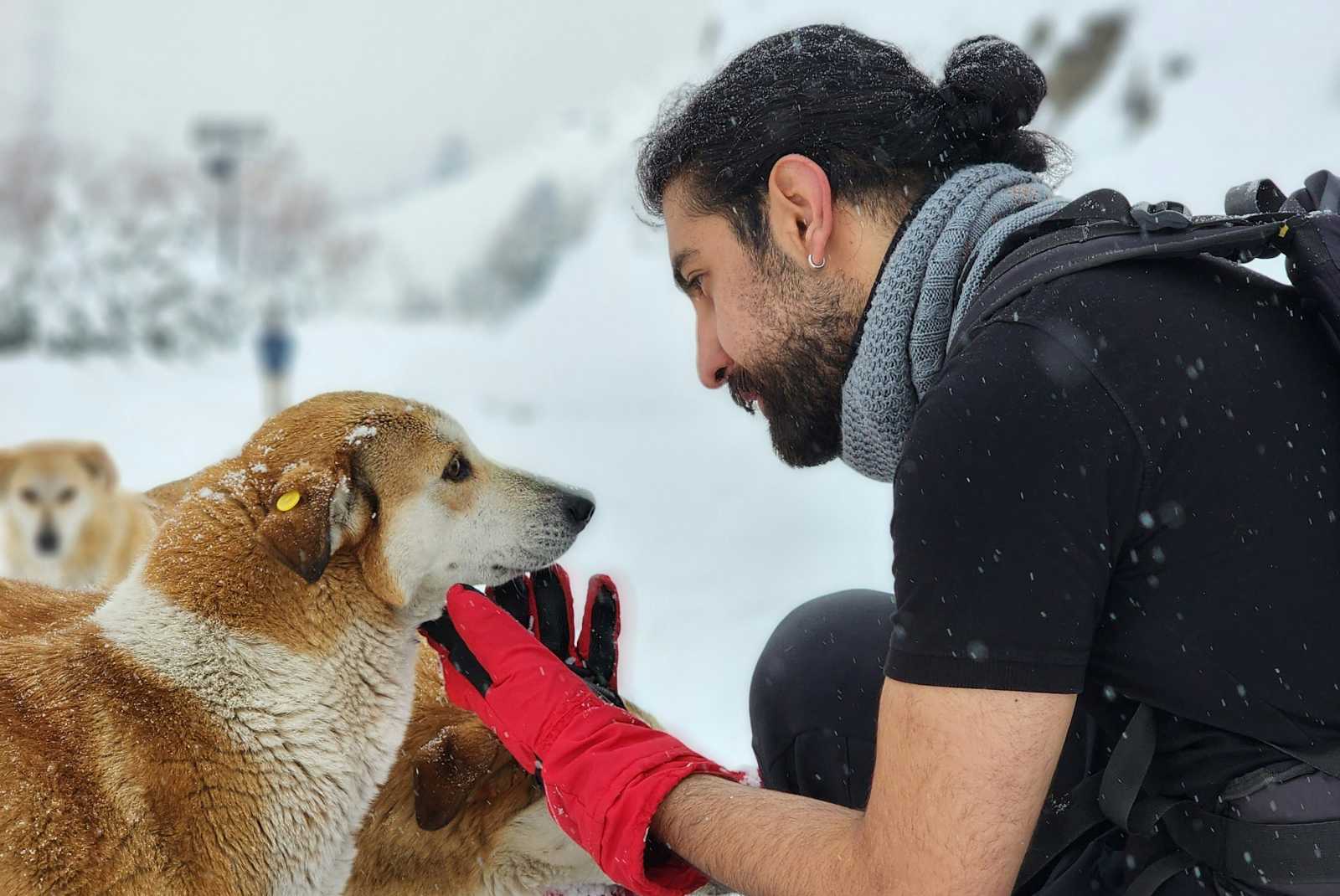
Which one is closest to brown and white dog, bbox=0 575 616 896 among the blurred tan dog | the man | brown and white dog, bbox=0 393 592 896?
brown and white dog, bbox=0 393 592 896

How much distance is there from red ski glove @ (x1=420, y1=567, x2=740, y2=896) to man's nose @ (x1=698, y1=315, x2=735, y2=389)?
50 cm

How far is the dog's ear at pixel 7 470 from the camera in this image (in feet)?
21.1

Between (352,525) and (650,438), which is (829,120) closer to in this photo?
(352,525)

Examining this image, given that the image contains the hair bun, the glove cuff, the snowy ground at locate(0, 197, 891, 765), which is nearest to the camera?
the glove cuff

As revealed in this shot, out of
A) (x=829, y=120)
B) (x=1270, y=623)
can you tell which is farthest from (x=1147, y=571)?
(x=829, y=120)

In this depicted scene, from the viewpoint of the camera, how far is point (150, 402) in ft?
50.1

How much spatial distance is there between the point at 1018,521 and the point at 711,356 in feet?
3.22

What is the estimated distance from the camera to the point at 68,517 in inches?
243

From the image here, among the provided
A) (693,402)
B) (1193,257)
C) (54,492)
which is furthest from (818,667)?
(693,402)

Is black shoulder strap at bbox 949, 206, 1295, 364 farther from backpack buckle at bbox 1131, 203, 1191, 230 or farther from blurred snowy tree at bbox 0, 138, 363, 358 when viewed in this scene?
blurred snowy tree at bbox 0, 138, 363, 358

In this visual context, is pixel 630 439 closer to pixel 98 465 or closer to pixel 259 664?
pixel 98 465

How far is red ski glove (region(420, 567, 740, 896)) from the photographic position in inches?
73.5

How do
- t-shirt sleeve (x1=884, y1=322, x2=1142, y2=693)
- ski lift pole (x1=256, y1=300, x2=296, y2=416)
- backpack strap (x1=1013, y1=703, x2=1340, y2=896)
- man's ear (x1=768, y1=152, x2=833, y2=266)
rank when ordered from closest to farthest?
t-shirt sleeve (x1=884, y1=322, x2=1142, y2=693) < backpack strap (x1=1013, y1=703, x2=1340, y2=896) < man's ear (x1=768, y1=152, x2=833, y2=266) < ski lift pole (x1=256, y1=300, x2=296, y2=416)

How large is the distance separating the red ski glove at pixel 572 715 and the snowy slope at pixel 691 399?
1540 millimetres
